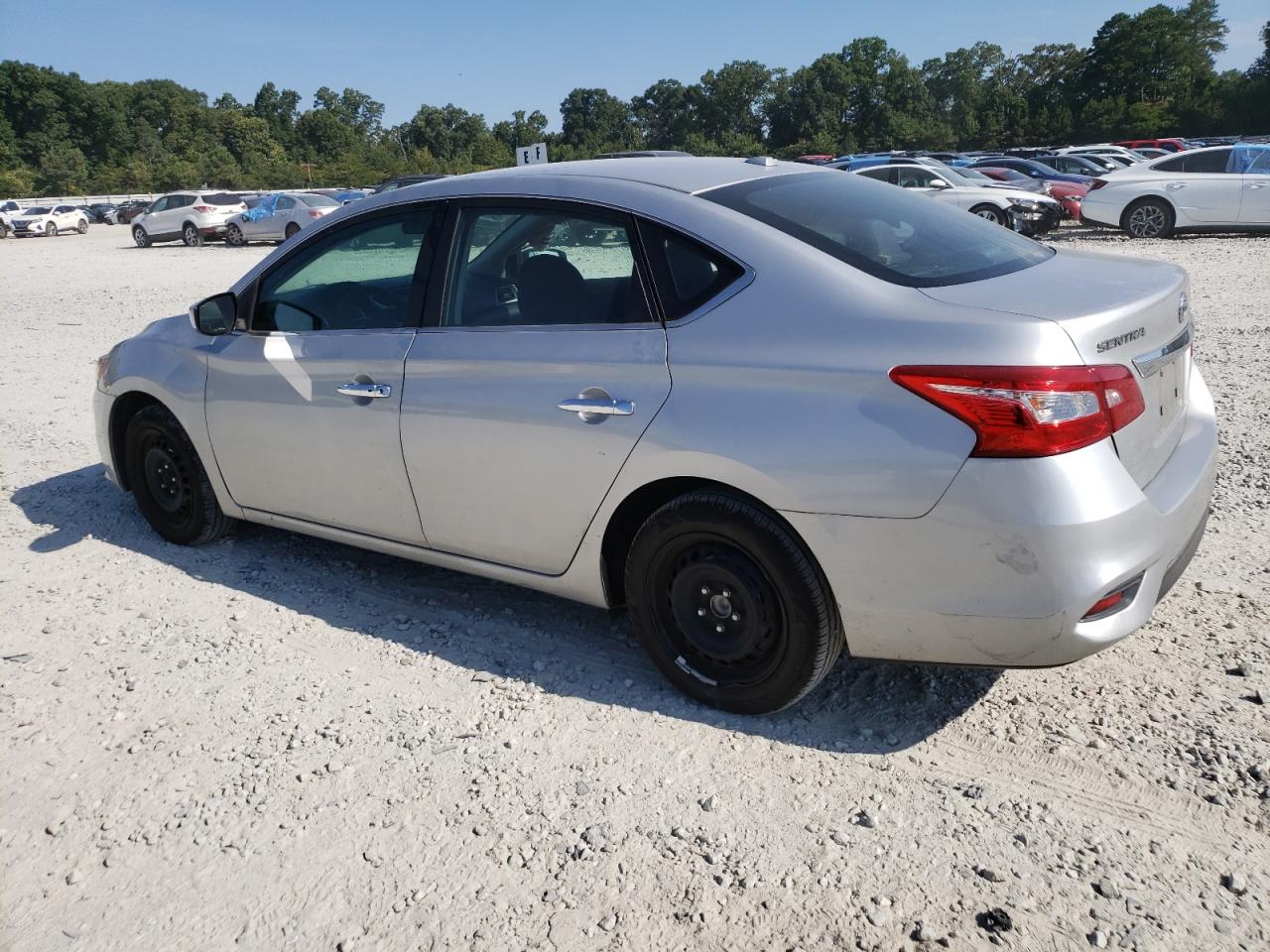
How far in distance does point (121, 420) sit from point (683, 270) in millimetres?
3348

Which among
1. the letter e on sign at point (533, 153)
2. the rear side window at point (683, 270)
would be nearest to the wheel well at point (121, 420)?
the rear side window at point (683, 270)

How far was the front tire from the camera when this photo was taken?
2.97m

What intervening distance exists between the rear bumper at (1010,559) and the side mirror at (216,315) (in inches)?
111

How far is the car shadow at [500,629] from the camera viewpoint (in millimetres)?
3270

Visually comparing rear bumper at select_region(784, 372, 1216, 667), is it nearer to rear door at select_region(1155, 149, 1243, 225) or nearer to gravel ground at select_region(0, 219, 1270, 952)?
gravel ground at select_region(0, 219, 1270, 952)

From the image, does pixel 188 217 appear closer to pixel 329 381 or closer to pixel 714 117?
pixel 329 381

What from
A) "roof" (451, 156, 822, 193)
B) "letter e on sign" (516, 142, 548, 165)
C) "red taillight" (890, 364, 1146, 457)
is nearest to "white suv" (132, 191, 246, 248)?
"letter e on sign" (516, 142, 548, 165)

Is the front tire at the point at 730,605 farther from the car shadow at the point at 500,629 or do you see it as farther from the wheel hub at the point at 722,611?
the car shadow at the point at 500,629

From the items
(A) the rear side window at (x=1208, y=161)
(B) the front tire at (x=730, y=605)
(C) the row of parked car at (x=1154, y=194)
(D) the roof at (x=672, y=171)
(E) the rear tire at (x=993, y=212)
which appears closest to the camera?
(B) the front tire at (x=730, y=605)

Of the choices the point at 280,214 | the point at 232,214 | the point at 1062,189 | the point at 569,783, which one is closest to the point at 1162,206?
the point at 1062,189

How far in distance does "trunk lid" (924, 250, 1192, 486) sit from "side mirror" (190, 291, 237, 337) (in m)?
3.05

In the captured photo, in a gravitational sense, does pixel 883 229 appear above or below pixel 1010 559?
above

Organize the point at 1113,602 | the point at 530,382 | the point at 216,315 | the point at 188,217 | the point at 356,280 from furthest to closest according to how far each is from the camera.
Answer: the point at 188,217
the point at 216,315
the point at 356,280
the point at 530,382
the point at 1113,602

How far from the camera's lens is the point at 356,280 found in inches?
167
